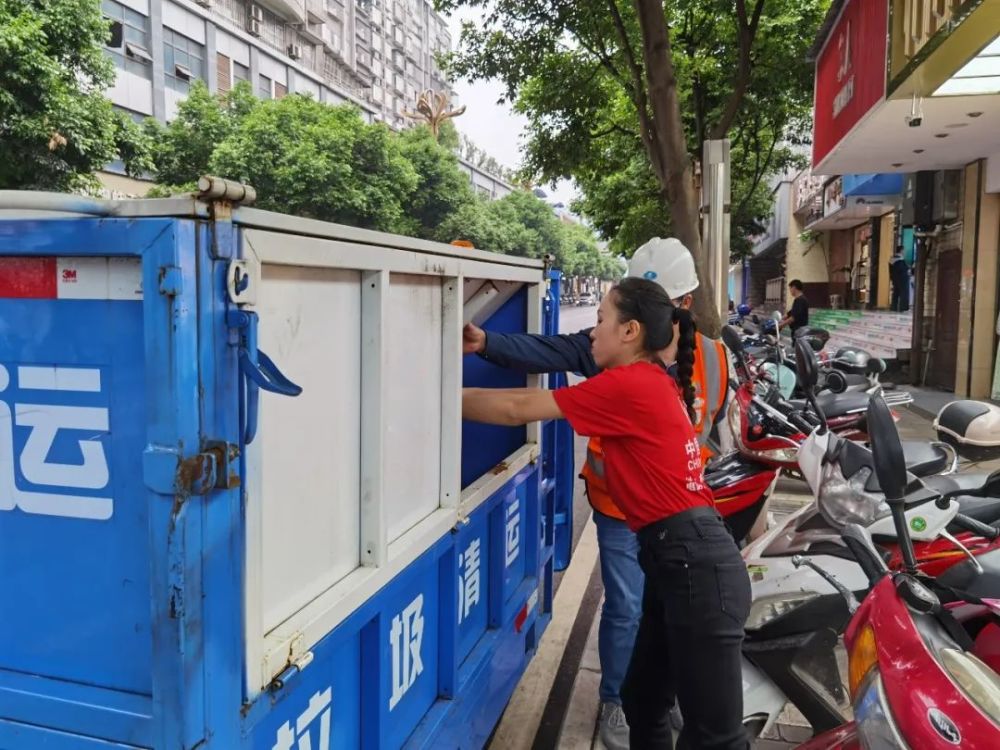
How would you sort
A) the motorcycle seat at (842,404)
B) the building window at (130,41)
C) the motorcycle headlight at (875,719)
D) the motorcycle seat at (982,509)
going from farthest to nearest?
the building window at (130,41) < the motorcycle seat at (842,404) < the motorcycle seat at (982,509) < the motorcycle headlight at (875,719)

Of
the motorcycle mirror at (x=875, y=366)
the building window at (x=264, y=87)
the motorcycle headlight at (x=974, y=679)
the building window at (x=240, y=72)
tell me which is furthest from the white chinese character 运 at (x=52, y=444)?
the building window at (x=264, y=87)

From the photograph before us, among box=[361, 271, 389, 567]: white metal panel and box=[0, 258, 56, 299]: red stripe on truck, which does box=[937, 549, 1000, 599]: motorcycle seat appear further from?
box=[0, 258, 56, 299]: red stripe on truck

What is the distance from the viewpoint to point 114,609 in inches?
50.1

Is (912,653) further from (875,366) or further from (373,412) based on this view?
(875,366)

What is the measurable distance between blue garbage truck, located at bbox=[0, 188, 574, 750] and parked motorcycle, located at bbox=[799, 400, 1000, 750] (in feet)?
3.57

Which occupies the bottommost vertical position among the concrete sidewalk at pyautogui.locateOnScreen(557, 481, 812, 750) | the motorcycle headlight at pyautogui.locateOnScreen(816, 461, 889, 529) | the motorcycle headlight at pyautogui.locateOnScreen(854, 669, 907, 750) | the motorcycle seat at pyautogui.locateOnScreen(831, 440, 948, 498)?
the concrete sidewalk at pyautogui.locateOnScreen(557, 481, 812, 750)

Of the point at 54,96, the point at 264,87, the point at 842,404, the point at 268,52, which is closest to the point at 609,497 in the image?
the point at 842,404

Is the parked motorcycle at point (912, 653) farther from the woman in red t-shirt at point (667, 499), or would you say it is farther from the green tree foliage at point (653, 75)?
the green tree foliage at point (653, 75)

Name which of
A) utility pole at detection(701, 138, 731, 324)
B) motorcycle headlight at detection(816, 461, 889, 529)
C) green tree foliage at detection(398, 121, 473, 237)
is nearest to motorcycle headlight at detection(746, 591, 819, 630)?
motorcycle headlight at detection(816, 461, 889, 529)

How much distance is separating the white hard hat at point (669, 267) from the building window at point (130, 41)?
28.9 metres

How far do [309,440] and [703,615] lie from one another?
1171 mm

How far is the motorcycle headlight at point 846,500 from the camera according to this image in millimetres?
2660

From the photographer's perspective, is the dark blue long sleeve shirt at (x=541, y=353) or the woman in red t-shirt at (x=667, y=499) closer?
the woman in red t-shirt at (x=667, y=499)

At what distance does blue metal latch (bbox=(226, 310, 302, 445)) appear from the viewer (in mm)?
1217
